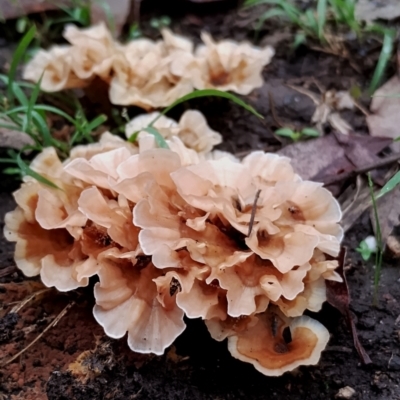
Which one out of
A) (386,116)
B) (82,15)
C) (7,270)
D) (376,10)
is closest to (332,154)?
(386,116)

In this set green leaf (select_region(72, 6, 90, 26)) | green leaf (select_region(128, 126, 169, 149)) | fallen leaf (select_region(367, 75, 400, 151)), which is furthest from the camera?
green leaf (select_region(72, 6, 90, 26))

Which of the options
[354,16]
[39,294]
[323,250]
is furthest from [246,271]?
[354,16]

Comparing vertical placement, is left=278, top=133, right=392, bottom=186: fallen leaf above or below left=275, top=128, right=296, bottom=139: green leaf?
above

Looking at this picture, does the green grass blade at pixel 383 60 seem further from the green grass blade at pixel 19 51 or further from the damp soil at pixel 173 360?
the green grass blade at pixel 19 51

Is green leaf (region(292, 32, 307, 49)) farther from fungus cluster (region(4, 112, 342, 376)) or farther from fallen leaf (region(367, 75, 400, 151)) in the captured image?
fungus cluster (region(4, 112, 342, 376))

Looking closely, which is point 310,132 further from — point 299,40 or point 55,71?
point 55,71

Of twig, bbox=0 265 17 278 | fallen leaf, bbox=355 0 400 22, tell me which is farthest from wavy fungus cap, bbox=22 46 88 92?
fallen leaf, bbox=355 0 400 22
